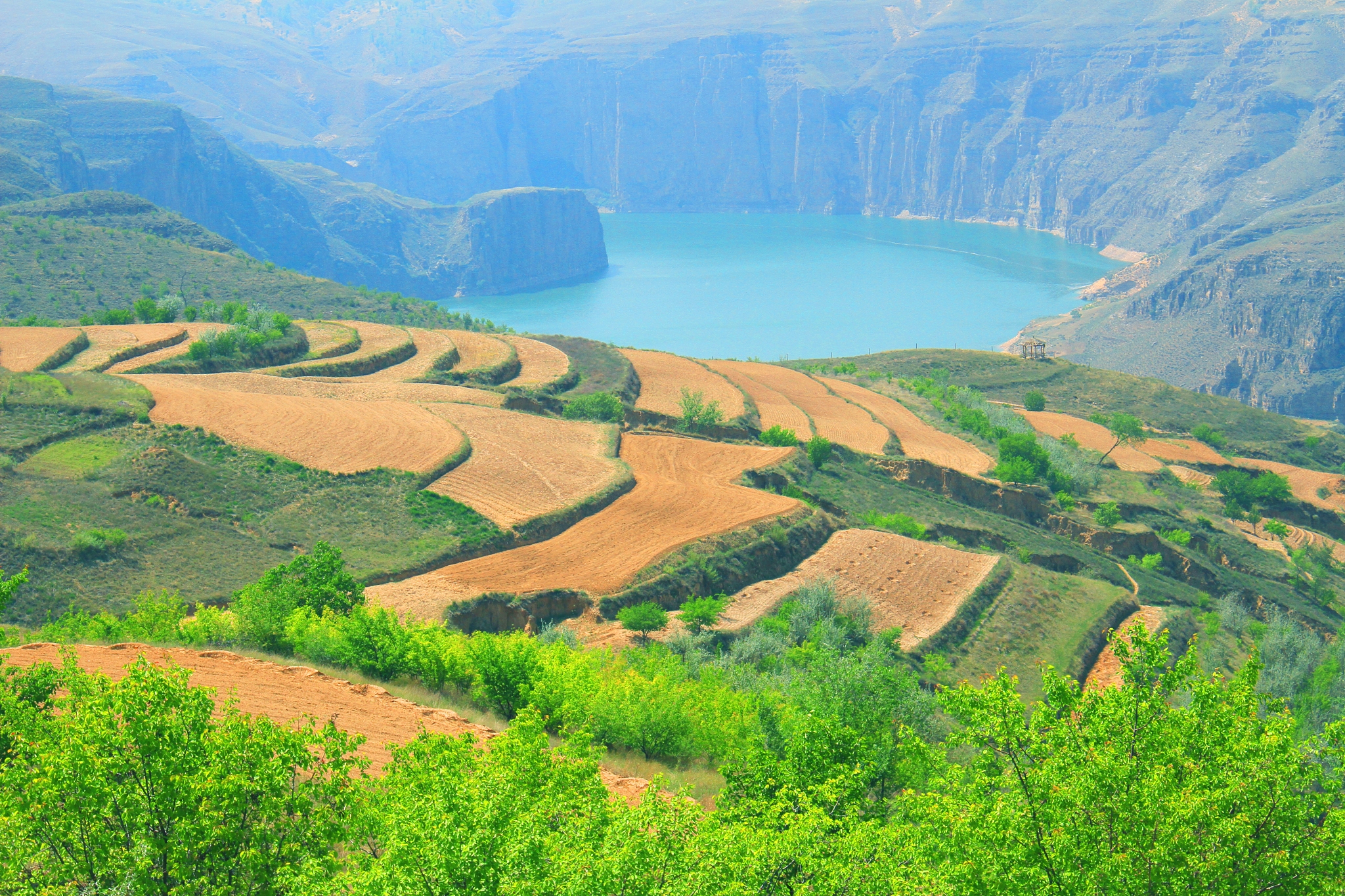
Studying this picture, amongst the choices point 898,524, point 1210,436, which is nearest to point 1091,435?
point 1210,436

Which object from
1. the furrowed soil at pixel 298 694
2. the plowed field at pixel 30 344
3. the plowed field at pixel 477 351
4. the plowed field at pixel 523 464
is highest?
the furrowed soil at pixel 298 694

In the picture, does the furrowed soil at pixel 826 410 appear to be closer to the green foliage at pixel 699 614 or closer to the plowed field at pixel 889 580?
the plowed field at pixel 889 580

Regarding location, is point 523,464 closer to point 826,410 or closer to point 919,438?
point 826,410

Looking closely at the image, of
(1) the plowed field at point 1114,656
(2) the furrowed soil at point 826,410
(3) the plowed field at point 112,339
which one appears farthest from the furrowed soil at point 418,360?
(1) the plowed field at point 1114,656

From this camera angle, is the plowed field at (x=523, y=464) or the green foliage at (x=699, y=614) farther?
the plowed field at (x=523, y=464)

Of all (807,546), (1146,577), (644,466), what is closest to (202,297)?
(644,466)

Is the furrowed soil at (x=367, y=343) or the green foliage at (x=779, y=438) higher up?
the furrowed soil at (x=367, y=343)

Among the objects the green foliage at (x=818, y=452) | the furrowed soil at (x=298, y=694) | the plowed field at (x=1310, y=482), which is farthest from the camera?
the plowed field at (x=1310, y=482)
